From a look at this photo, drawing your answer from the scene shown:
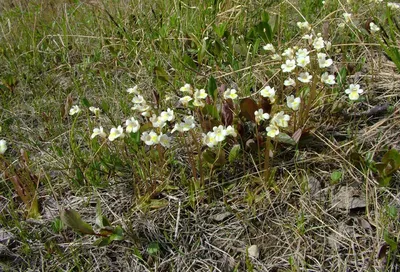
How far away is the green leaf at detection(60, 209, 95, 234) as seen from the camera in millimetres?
1513

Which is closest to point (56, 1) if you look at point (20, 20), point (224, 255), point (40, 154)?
point (20, 20)

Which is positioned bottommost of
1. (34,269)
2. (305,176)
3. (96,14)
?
(34,269)

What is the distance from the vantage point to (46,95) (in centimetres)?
246

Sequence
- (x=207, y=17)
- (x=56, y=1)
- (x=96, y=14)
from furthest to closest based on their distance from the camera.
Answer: (x=56, y=1)
(x=96, y=14)
(x=207, y=17)

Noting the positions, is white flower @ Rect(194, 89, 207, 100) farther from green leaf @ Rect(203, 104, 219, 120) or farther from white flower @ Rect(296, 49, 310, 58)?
white flower @ Rect(296, 49, 310, 58)

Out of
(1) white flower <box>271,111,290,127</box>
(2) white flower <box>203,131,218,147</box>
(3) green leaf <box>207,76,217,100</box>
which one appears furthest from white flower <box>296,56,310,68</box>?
(2) white flower <box>203,131,218,147</box>

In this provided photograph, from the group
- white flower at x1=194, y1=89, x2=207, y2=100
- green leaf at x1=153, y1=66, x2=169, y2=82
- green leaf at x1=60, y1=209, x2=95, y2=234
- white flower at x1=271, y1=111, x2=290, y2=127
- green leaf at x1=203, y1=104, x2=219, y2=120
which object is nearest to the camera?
green leaf at x1=60, y1=209, x2=95, y2=234

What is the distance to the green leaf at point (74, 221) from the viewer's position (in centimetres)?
151

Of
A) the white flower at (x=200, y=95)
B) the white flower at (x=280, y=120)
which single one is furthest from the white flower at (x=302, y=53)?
the white flower at (x=200, y=95)

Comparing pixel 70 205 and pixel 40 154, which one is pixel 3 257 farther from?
pixel 40 154

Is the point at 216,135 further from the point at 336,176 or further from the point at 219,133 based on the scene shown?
the point at 336,176

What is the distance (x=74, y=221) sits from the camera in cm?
153

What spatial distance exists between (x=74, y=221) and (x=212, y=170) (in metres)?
0.60

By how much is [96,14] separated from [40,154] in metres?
1.46
